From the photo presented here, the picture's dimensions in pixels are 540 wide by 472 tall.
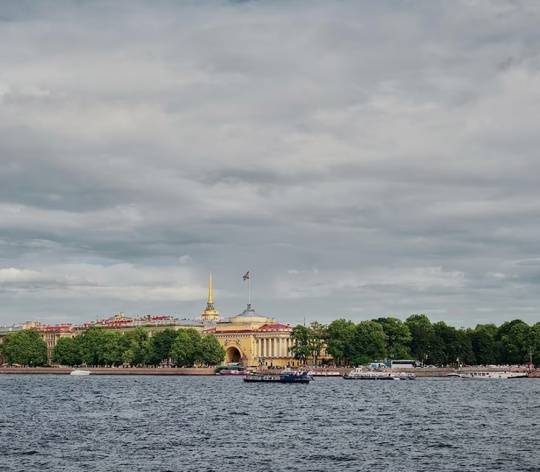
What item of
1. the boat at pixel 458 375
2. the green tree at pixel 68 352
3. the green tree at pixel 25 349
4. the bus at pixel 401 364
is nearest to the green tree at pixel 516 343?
the boat at pixel 458 375

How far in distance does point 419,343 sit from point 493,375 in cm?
1780

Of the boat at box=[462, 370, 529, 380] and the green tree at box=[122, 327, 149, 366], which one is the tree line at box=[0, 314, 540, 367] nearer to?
the green tree at box=[122, 327, 149, 366]

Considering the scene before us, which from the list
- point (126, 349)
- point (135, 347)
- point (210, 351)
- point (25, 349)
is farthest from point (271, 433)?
point (25, 349)

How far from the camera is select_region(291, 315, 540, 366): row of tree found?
461 feet

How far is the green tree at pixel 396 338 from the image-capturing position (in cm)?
14150

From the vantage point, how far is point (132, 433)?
50906 millimetres

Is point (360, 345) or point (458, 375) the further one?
point (360, 345)

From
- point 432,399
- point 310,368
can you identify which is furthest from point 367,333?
point 432,399

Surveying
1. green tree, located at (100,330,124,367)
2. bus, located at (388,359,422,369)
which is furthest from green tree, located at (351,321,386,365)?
green tree, located at (100,330,124,367)

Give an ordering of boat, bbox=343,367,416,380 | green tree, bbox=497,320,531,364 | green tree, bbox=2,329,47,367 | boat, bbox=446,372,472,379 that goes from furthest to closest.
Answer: green tree, bbox=2,329,47,367 < green tree, bbox=497,320,531,364 < boat, bbox=446,372,472,379 < boat, bbox=343,367,416,380

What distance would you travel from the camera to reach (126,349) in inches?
6452

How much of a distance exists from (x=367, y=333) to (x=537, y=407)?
73212 millimetres

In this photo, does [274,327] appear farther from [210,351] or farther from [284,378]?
[284,378]

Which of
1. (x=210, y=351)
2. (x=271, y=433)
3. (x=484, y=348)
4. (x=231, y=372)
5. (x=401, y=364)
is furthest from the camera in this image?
(x=210, y=351)
